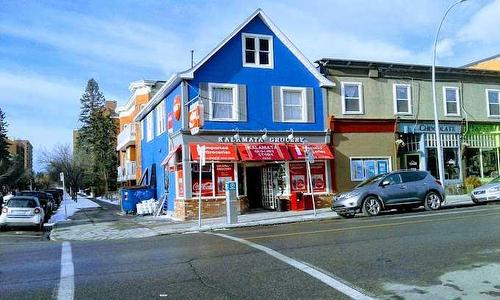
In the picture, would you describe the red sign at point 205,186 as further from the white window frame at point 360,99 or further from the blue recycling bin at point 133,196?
the blue recycling bin at point 133,196

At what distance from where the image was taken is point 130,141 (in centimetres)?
4300

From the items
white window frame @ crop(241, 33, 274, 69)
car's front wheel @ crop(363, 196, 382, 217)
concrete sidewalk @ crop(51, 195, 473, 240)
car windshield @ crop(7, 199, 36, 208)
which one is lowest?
concrete sidewalk @ crop(51, 195, 473, 240)

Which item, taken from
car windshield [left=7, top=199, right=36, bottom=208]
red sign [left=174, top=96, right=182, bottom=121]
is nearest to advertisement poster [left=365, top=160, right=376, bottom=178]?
red sign [left=174, top=96, right=182, bottom=121]

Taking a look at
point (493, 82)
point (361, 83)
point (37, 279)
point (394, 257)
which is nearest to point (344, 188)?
point (361, 83)

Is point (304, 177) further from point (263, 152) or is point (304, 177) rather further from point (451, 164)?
point (451, 164)

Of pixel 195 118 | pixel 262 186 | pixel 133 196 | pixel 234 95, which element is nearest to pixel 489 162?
pixel 262 186

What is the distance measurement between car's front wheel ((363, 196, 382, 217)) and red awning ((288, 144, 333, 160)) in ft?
17.0

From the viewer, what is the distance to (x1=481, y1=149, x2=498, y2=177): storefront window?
3012 centimetres

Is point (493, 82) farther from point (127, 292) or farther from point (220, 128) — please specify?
point (127, 292)

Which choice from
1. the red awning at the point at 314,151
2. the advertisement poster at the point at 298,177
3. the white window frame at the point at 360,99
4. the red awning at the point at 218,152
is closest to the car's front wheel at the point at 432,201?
the red awning at the point at 314,151

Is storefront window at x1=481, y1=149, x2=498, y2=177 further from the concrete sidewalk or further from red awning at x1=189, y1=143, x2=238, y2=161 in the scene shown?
red awning at x1=189, y1=143, x2=238, y2=161

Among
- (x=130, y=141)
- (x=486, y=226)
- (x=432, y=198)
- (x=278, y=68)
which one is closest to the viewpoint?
(x=486, y=226)

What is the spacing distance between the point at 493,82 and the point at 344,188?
478 inches

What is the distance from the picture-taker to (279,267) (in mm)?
9055
